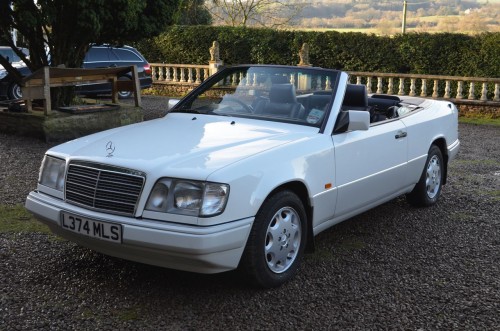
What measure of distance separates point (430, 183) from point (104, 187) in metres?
3.95

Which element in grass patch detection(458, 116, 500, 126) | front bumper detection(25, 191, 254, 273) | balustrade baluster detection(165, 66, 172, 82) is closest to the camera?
front bumper detection(25, 191, 254, 273)

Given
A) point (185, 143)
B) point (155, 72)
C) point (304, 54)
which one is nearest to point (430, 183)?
point (185, 143)

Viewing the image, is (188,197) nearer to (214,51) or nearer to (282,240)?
(282,240)

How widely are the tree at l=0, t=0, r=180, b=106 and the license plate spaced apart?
7.24 meters

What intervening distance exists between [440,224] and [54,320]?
12.8 feet

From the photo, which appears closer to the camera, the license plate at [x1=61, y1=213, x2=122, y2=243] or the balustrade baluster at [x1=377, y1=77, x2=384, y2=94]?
the license plate at [x1=61, y1=213, x2=122, y2=243]

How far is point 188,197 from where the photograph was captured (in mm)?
3818

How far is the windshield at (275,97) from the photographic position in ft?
16.9

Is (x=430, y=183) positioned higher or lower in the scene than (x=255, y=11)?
lower

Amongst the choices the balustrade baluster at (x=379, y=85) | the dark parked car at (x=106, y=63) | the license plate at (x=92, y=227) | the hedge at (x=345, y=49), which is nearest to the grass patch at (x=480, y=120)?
the hedge at (x=345, y=49)

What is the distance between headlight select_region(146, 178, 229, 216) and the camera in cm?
377

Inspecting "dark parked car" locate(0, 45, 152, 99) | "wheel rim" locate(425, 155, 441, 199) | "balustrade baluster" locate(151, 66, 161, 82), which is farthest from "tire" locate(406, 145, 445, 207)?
"balustrade baluster" locate(151, 66, 161, 82)

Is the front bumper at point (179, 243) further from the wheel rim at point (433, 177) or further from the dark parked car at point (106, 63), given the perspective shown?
the dark parked car at point (106, 63)

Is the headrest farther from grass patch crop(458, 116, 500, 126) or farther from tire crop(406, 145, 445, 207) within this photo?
grass patch crop(458, 116, 500, 126)
